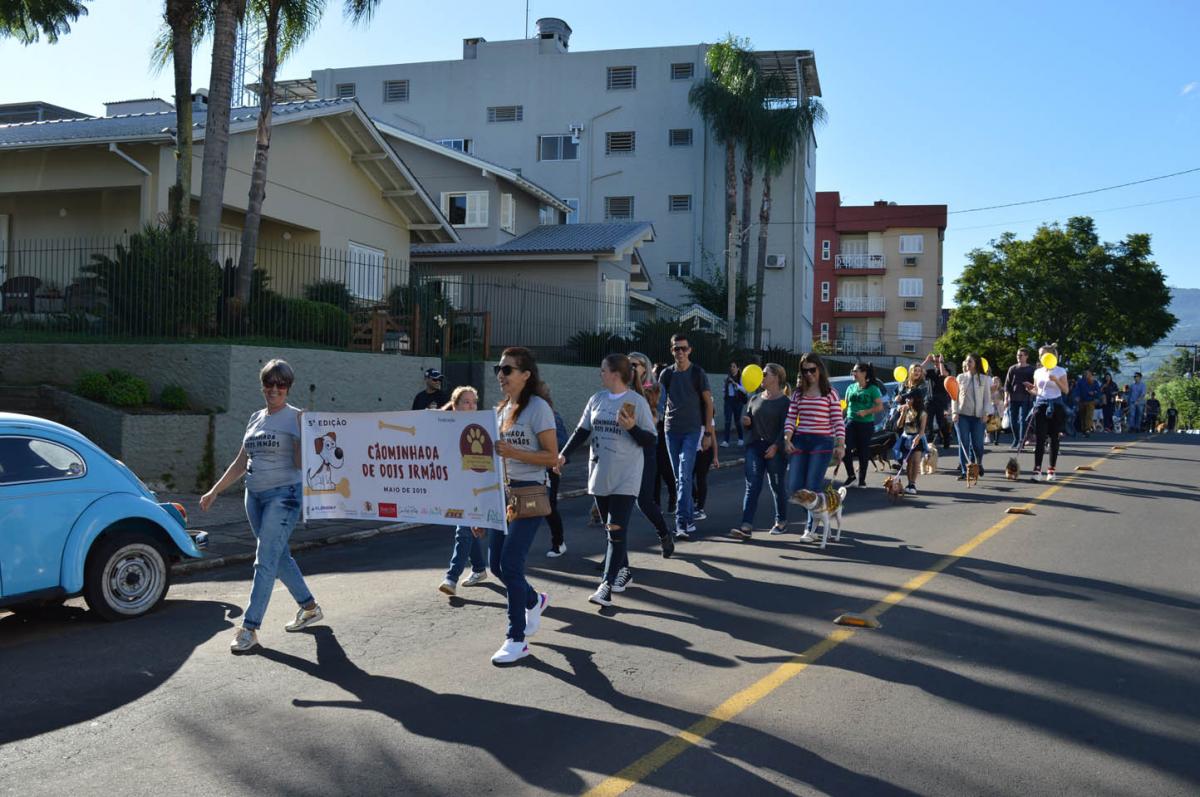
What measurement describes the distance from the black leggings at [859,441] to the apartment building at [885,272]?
2334 inches

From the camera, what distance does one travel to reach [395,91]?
55531mm

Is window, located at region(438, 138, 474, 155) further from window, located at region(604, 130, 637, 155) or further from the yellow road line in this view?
the yellow road line

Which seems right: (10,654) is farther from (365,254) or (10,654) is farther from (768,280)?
(768,280)

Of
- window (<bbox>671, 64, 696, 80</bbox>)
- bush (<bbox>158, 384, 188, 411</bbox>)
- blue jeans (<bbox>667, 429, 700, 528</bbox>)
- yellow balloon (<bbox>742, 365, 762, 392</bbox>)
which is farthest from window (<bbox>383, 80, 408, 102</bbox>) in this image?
blue jeans (<bbox>667, 429, 700, 528</bbox>)

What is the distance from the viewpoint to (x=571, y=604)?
310 inches

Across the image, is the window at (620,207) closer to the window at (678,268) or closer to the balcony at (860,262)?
the window at (678,268)

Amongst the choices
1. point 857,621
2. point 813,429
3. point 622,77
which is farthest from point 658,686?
point 622,77

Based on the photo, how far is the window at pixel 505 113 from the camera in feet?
173

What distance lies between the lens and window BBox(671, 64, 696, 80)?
50.8 metres

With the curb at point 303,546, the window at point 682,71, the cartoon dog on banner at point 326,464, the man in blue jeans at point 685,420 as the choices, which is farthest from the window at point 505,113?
the cartoon dog on banner at point 326,464

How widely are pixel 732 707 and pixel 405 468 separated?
2953 millimetres

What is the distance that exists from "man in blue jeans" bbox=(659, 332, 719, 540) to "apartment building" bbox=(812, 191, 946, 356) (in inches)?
2527

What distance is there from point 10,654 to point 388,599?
8.44 ft

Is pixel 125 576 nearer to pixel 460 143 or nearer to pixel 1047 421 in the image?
pixel 1047 421
